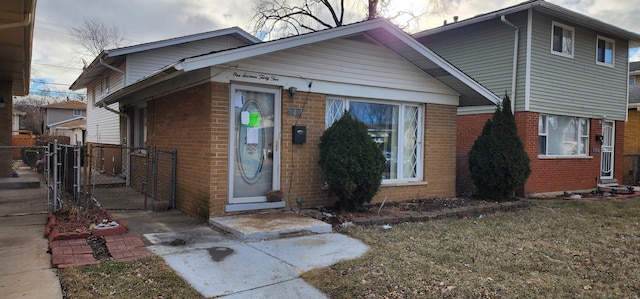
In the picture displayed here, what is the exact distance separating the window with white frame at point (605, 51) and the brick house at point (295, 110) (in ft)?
24.1

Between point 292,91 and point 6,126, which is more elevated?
point 292,91

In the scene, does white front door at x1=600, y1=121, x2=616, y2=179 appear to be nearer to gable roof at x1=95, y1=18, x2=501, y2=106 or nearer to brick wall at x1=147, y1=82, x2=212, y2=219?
gable roof at x1=95, y1=18, x2=501, y2=106

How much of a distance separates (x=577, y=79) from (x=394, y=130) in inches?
326

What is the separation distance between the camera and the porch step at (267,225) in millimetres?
6074

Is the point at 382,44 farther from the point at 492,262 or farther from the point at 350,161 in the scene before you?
the point at 492,262

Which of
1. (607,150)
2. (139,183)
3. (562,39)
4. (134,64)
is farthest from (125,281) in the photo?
(607,150)

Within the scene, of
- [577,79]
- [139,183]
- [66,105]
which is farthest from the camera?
[66,105]

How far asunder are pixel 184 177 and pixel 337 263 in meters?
4.20

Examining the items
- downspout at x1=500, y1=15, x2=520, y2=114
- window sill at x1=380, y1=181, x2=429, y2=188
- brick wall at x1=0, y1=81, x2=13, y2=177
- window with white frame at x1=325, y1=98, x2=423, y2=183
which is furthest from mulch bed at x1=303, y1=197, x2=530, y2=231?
brick wall at x1=0, y1=81, x2=13, y2=177

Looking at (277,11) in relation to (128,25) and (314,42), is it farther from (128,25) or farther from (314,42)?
(314,42)

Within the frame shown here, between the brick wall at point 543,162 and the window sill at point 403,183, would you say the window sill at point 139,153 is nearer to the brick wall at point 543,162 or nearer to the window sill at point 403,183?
the window sill at point 403,183

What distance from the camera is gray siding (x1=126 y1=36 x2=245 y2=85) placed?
13828 mm

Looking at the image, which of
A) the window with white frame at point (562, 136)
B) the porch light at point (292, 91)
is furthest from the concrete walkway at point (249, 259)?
the window with white frame at point (562, 136)

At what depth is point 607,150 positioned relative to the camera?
620 inches
